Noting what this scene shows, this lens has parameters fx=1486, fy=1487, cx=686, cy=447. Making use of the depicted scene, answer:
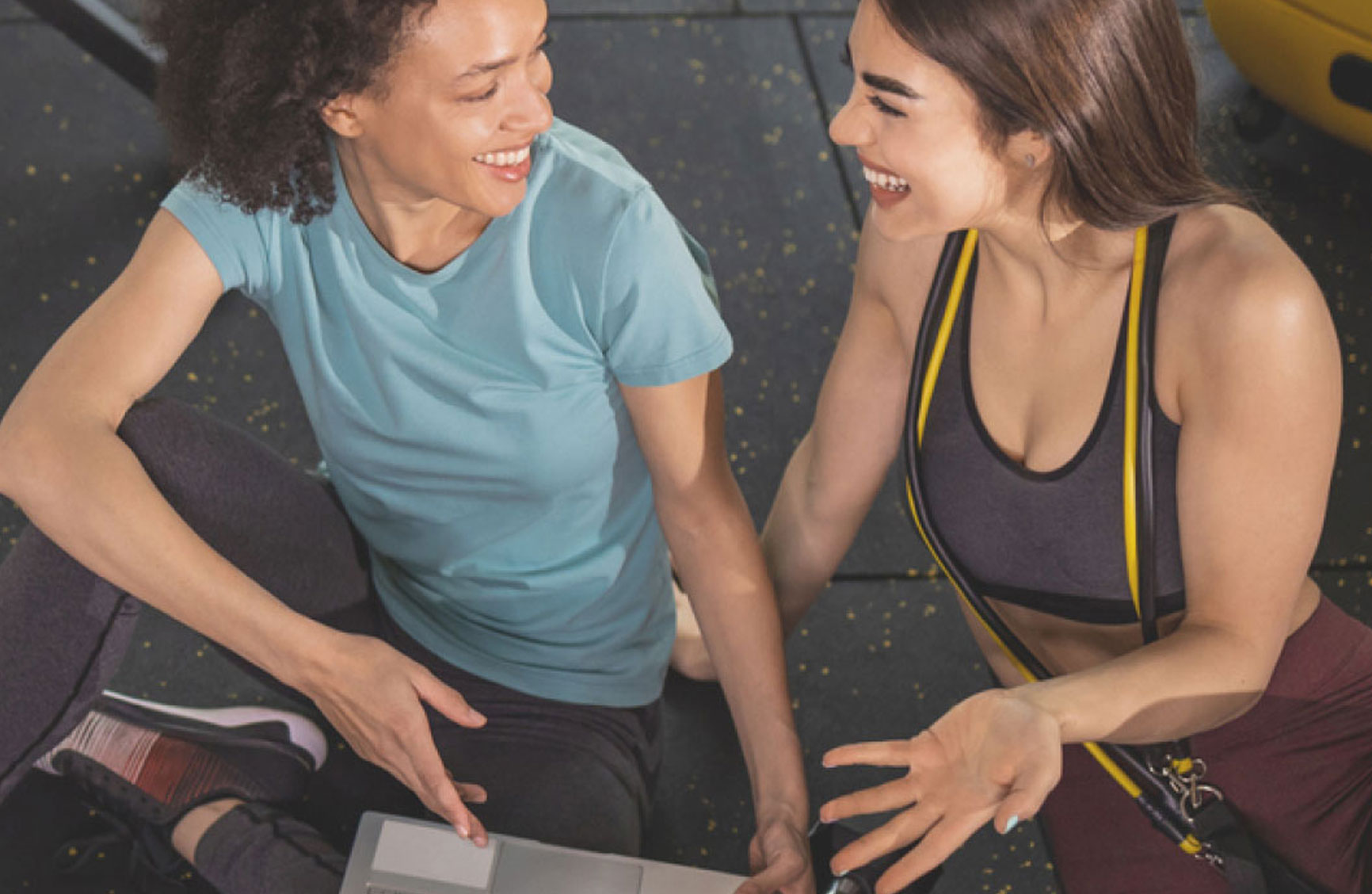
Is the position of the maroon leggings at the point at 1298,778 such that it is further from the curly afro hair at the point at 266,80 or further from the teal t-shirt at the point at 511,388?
the curly afro hair at the point at 266,80

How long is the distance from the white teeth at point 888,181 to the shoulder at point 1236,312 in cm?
22

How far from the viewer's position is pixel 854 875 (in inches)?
45.6

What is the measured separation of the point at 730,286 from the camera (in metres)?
2.43

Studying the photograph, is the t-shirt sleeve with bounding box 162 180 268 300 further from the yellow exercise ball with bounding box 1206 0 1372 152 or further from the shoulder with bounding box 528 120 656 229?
the yellow exercise ball with bounding box 1206 0 1372 152

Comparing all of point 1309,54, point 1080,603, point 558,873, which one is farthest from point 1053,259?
point 1309,54

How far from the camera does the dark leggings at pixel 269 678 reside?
1.37 meters

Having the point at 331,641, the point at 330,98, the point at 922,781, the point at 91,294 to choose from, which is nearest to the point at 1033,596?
the point at 922,781

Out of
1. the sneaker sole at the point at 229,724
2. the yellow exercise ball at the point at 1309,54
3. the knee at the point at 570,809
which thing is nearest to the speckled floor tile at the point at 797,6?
the yellow exercise ball at the point at 1309,54

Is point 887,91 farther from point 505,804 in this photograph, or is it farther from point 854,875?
point 505,804

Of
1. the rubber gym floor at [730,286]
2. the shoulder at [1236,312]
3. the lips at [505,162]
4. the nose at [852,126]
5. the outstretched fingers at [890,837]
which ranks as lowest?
the rubber gym floor at [730,286]

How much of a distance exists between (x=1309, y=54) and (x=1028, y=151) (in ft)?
4.76

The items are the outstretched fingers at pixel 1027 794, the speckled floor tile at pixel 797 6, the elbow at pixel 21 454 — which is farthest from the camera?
the speckled floor tile at pixel 797 6

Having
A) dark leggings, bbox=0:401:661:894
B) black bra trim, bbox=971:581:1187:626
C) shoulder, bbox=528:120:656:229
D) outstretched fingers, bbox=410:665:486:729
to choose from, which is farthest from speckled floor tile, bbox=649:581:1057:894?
shoulder, bbox=528:120:656:229

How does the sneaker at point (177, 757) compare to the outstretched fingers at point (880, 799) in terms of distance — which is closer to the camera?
the outstretched fingers at point (880, 799)
